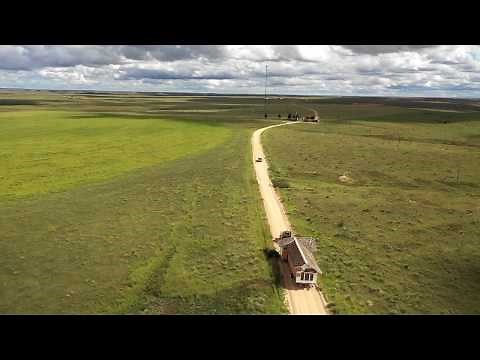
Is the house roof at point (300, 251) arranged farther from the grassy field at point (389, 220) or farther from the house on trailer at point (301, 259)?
the grassy field at point (389, 220)

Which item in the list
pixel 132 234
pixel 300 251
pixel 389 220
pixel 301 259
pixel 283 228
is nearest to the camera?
pixel 301 259

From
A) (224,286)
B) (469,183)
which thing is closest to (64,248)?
(224,286)

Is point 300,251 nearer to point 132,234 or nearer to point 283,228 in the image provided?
point 283,228

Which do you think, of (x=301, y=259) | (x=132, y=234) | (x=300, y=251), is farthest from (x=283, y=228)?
(x=132, y=234)

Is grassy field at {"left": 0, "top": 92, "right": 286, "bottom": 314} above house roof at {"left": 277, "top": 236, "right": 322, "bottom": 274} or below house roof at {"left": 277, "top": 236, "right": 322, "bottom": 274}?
below

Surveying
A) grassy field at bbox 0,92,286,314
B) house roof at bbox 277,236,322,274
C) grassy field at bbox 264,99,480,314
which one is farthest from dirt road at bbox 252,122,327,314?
house roof at bbox 277,236,322,274

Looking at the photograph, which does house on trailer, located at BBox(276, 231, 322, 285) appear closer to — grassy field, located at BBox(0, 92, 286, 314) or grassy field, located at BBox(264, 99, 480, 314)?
grassy field, located at BBox(264, 99, 480, 314)

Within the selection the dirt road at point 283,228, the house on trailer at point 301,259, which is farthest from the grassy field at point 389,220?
the house on trailer at point 301,259
